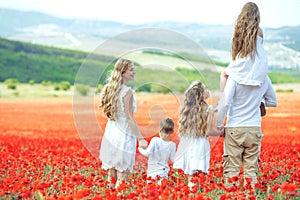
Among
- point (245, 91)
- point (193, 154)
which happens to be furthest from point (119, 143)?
point (245, 91)

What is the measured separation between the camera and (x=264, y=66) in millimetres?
4207

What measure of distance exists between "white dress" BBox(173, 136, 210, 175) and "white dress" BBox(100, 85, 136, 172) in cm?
50

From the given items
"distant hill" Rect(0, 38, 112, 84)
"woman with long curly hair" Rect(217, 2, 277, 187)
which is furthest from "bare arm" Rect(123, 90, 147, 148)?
"distant hill" Rect(0, 38, 112, 84)

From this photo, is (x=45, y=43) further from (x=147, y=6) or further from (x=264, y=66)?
(x=264, y=66)

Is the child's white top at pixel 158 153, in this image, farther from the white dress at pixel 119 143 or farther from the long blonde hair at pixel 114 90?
the long blonde hair at pixel 114 90

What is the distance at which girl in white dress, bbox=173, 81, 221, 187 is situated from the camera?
457cm

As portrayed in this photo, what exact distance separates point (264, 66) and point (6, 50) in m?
31.9

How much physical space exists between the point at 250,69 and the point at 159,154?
132 centimetres

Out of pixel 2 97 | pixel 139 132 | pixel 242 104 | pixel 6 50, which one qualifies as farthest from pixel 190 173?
pixel 6 50

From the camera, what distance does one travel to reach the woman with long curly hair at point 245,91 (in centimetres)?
416

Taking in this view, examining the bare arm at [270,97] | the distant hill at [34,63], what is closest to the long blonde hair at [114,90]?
Result: the bare arm at [270,97]

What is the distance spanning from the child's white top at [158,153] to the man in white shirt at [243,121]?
27.9 inches

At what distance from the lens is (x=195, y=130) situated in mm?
4648

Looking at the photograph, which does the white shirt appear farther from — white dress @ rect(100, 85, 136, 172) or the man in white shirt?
white dress @ rect(100, 85, 136, 172)
